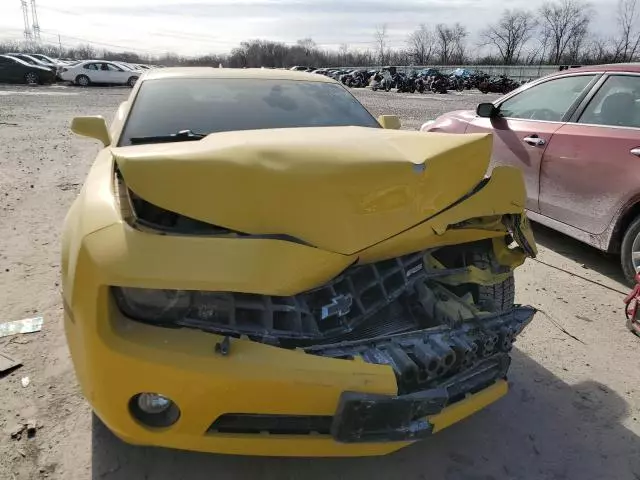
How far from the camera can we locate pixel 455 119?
5.96m

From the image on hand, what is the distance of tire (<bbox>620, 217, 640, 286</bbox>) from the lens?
385cm

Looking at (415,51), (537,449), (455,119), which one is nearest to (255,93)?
(537,449)

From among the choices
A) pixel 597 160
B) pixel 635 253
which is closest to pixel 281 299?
pixel 635 253

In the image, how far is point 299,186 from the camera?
1.89 metres

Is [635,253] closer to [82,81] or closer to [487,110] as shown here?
[487,110]

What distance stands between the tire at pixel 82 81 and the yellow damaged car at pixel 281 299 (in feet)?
106

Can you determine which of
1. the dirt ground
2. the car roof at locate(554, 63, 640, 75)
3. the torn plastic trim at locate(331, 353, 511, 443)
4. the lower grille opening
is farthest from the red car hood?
the lower grille opening

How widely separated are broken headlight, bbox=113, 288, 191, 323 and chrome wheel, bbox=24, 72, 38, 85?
32.6 m

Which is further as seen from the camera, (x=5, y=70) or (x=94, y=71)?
(x=94, y=71)

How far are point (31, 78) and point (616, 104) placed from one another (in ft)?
105

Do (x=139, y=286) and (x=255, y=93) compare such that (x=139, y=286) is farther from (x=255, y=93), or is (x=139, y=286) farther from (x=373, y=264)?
(x=255, y=93)

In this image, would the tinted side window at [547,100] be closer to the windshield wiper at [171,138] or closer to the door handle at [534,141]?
the door handle at [534,141]

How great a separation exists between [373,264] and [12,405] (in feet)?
6.20

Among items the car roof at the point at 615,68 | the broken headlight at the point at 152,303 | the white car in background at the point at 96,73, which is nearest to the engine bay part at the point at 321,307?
the broken headlight at the point at 152,303
